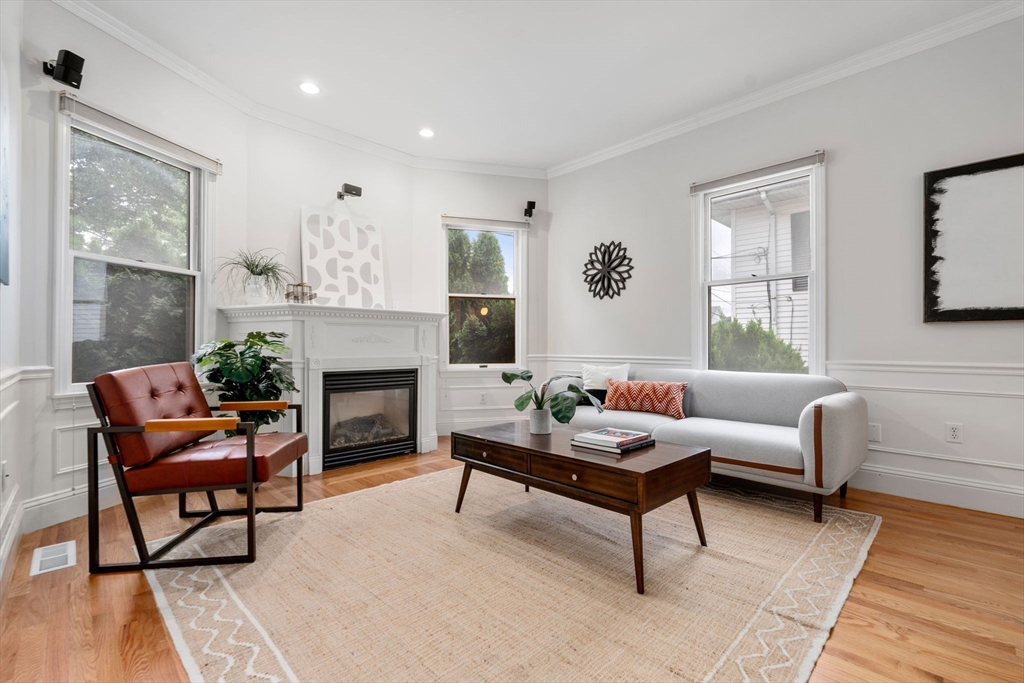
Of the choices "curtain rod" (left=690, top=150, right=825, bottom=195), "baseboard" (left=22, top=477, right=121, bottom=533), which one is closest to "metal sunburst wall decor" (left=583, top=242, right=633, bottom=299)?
"curtain rod" (left=690, top=150, right=825, bottom=195)

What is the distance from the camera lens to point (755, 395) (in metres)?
3.39

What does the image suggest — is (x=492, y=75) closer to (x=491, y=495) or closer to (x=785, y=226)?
(x=785, y=226)

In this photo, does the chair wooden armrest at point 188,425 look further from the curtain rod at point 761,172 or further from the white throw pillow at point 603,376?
the curtain rod at point 761,172

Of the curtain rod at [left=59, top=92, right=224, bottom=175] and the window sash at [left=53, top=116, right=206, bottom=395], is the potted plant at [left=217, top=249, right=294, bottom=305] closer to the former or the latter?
the curtain rod at [left=59, top=92, right=224, bottom=175]

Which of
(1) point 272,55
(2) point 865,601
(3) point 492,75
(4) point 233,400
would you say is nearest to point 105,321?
(4) point 233,400

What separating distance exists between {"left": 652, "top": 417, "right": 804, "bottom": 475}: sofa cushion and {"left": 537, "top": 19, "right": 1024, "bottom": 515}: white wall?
0.77 m

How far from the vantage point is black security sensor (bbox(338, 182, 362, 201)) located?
438cm

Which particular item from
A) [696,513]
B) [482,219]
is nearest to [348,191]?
[482,219]

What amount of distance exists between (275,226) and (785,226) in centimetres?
411

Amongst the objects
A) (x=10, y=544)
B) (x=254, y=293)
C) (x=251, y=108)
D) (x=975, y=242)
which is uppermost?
(x=251, y=108)

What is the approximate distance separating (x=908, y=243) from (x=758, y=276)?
94cm

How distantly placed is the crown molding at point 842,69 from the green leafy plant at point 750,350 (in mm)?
1694

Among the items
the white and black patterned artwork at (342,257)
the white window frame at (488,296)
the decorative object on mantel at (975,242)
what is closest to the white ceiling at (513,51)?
the white and black patterned artwork at (342,257)

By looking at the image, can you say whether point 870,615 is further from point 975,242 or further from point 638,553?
point 975,242
